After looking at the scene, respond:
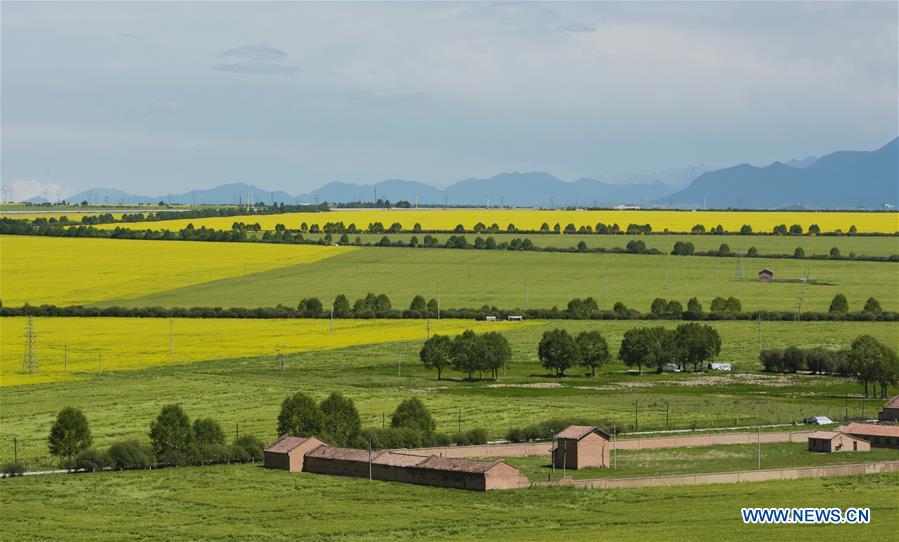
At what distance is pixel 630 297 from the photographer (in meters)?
146

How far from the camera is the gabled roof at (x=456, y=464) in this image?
2685 inches

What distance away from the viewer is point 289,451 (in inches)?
2918

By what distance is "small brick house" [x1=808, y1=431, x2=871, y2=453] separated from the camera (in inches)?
3120

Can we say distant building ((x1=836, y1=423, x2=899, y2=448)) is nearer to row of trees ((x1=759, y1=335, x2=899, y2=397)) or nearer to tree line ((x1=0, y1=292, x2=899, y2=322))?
row of trees ((x1=759, y1=335, x2=899, y2=397))

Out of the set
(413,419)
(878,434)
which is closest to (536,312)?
(413,419)

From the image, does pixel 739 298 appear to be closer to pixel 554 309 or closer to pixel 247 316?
pixel 554 309

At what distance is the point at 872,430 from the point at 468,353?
106 feet

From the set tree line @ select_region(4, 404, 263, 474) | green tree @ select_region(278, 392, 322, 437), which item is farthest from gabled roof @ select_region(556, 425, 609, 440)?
tree line @ select_region(4, 404, 263, 474)

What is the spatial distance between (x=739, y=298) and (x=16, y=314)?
6665cm

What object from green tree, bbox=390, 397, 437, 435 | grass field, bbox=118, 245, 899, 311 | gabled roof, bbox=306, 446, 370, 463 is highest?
grass field, bbox=118, 245, 899, 311

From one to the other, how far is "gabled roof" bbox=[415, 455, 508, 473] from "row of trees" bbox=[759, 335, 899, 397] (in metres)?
40.6

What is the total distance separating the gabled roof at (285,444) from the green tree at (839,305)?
7082 centimetres

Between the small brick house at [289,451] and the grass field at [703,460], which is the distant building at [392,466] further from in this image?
the grass field at [703,460]

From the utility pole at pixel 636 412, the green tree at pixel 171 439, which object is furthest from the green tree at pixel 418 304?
the green tree at pixel 171 439
